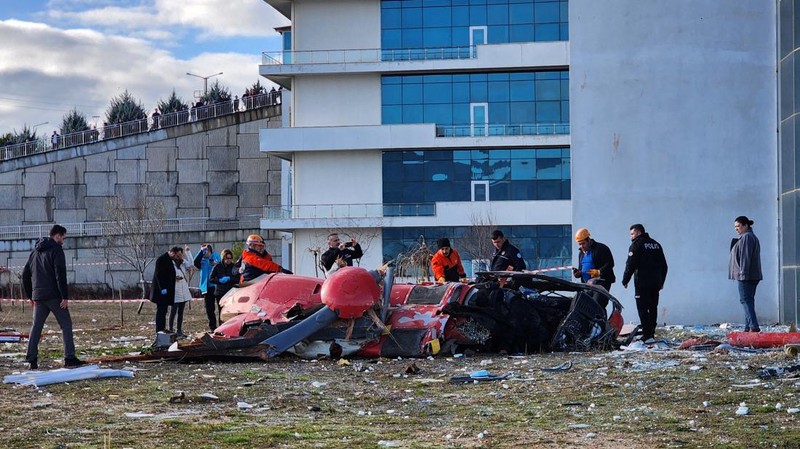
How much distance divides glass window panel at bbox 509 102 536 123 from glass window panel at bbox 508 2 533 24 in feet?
11.5

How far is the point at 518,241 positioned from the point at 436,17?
33.3 ft

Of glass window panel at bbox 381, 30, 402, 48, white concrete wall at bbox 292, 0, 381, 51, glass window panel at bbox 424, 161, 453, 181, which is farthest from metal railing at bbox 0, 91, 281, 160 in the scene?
glass window panel at bbox 424, 161, 453, 181

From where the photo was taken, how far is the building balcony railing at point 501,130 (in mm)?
54344

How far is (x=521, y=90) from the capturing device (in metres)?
54.8

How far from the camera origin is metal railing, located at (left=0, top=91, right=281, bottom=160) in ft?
222

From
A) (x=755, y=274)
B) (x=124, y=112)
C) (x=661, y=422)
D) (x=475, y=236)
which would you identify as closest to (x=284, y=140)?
(x=475, y=236)

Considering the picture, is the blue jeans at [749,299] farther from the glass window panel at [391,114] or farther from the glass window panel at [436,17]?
the glass window panel at [391,114]

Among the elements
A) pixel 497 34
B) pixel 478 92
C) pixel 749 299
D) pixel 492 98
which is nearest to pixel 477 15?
pixel 497 34

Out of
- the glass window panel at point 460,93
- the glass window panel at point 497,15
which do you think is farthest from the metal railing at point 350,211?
the glass window panel at point 497,15

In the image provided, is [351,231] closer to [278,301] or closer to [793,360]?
[278,301]

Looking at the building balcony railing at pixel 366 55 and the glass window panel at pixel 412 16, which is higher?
the glass window panel at pixel 412 16

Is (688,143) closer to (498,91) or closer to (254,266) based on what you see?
(254,266)

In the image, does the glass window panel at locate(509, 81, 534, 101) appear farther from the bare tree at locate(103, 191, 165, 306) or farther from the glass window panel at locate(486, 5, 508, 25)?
the bare tree at locate(103, 191, 165, 306)

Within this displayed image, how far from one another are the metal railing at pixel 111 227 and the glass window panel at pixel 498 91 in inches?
641
